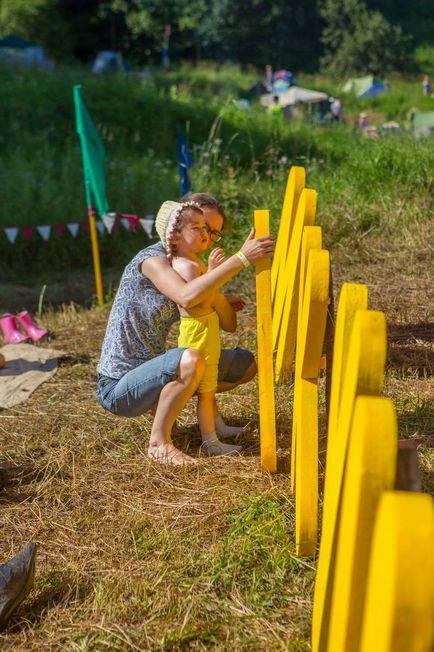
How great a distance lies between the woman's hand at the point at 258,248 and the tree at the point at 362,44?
1709 inches

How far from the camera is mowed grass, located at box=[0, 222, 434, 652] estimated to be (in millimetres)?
2377

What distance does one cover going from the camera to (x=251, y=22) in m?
47.7

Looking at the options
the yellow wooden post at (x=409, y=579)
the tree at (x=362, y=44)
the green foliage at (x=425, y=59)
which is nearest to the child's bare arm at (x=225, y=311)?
the yellow wooden post at (x=409, y=579)

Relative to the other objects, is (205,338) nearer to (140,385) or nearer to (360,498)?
(140,385)

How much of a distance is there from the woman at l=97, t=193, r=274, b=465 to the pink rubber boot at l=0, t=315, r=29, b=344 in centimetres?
229

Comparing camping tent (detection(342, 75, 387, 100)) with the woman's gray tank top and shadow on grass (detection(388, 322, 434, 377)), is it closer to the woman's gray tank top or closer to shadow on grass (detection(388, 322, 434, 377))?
shadow on grass (detection(388, 322, 434, 377))

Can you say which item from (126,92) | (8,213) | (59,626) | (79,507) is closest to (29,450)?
(79,507)

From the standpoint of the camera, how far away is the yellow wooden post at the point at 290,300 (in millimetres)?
3570

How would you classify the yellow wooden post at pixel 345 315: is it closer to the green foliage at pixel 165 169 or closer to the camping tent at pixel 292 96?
the green foliage at pixel 165 169

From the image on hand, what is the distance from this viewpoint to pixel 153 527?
2.95 metres

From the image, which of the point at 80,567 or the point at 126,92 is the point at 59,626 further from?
the point at 126,92

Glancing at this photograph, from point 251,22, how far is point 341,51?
5.41 meters

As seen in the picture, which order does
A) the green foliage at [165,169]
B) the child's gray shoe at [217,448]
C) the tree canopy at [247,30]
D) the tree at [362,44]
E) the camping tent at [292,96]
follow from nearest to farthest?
the child's gray shoe at [217,448] → the green foliage at [165,169] → the camping tent at [292,96] → the tree canopy at [247,30] → the tree at [362,44]

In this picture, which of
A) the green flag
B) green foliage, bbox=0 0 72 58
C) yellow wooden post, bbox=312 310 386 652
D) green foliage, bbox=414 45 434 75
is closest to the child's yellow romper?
yellow wooden post, bbox=312 310 386 652
